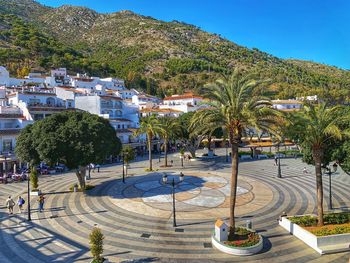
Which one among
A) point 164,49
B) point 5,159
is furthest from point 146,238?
point 164,49

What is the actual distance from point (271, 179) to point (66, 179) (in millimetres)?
25730

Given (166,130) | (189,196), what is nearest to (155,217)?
(189,196)

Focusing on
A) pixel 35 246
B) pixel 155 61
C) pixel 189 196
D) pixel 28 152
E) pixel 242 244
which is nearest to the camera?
pixel 242 244

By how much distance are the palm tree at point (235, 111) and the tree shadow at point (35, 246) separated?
9714 mm

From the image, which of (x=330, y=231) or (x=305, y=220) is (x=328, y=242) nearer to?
(x=330, y=231)

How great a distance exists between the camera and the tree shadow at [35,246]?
16.0 meters

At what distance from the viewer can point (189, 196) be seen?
27719 millimetres

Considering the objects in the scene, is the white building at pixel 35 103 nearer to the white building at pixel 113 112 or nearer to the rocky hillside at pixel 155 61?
the white building at pixel 113 112

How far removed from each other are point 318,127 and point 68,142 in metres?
21.5

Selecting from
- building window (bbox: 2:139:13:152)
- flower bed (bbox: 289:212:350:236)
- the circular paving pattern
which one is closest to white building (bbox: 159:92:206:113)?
building window (bbox: 2:139:13:152)

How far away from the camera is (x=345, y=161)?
1873cm

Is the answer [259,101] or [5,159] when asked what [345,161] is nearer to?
[259,101]

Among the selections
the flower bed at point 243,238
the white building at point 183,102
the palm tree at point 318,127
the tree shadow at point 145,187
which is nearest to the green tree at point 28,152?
the tree shadow at point 145,187

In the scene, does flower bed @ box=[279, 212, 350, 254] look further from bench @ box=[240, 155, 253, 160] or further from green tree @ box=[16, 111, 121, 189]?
bench @ box=[240, 155, 253, 160]
